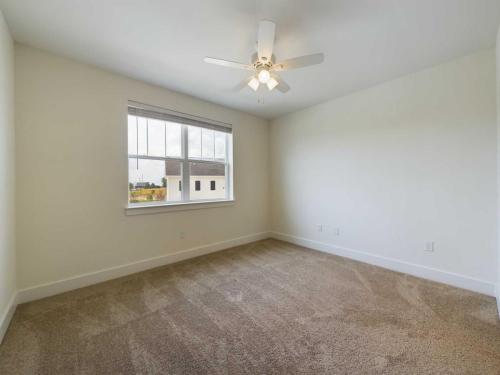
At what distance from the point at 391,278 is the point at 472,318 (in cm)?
79

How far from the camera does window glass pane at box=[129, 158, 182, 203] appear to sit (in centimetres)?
291

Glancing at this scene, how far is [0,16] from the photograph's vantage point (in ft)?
5.64

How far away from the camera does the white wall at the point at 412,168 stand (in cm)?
229

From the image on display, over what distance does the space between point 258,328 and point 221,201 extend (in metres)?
2.26

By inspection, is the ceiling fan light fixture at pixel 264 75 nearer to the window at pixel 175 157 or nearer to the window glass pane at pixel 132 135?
the window at pixel 175 157

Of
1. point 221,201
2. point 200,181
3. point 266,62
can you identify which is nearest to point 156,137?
point 200,181

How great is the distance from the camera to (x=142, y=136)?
298 cm

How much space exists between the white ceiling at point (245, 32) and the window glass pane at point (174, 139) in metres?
0.73

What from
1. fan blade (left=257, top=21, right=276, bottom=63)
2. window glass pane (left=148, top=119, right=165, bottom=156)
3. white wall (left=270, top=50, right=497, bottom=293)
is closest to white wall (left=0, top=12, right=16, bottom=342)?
window glass pane (left=148, top=119, right=165, bottom=156)

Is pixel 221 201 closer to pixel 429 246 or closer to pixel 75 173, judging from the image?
pixel 75 173

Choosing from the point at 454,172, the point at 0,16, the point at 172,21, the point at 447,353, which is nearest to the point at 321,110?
Answer: the point at 454,172

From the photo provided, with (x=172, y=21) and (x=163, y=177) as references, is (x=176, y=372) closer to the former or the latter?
(x=163, y=177)

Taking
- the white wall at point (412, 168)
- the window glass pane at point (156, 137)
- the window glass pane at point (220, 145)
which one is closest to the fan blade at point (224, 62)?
the window glass pane at point (156, 137)

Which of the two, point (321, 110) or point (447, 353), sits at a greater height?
point (321, 110)
